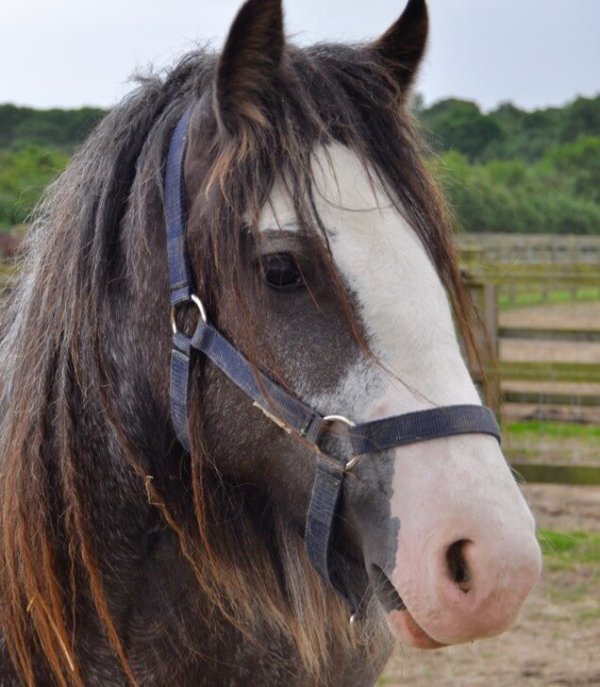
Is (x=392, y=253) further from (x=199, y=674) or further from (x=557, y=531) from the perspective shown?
(x=557, y=531)

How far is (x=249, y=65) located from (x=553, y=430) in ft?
25.3

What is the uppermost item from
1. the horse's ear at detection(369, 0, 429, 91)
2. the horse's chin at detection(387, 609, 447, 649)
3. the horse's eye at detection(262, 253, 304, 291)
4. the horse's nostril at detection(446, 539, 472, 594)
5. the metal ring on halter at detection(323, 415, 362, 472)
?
the horse's ear at detection(369, 0, 429, 91)

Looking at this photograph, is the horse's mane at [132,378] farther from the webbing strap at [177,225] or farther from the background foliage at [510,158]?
the background foliage at [510,158]

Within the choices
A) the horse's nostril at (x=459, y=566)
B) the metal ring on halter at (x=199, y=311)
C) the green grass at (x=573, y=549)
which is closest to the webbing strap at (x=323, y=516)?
the horse's nostril at (x=459, y=566)

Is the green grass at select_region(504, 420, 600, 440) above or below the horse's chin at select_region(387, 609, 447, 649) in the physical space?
below

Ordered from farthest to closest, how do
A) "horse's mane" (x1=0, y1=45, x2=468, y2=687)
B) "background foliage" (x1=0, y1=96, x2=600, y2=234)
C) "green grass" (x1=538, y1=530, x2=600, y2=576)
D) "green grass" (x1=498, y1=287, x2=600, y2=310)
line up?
"green grass" (x1=498, y1=287, x2=600, y2=310)
"background foliage" (x1=0, y1=96, x2=600, y2=234)
"green grass" (x1=538, y1=530, x2=600, y2=576)
"horse's mane" (x1=0, y1=45, x2=468, y2=687)

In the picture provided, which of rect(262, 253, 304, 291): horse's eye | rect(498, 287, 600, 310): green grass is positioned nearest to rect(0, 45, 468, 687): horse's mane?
rect(262, 253, 304, 291): horse's eye

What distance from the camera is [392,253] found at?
1659mm

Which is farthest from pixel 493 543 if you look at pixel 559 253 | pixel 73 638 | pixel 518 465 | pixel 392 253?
pixel 559 253

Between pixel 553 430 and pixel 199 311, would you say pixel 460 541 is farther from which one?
pixel 553 430

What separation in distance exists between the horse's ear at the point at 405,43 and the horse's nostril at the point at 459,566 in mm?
1058

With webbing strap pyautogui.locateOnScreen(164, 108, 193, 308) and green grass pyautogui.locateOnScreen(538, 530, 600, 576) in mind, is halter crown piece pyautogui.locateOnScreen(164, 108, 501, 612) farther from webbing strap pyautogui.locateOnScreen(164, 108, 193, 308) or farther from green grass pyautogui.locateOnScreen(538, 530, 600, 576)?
green grass pyautogui.locateOnScreen(538, 530, 600, 576)

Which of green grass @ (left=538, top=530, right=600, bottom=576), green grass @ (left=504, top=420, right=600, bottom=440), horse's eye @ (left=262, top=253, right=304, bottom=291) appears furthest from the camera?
green grass @ (left=504, top=420, right=600, bottom=440)

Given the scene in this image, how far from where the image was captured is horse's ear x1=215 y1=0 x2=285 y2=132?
5.70 ft
